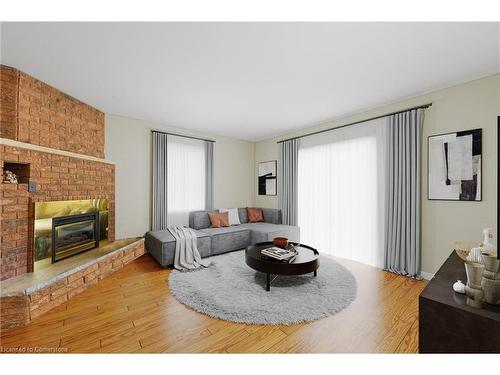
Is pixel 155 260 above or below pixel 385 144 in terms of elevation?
below

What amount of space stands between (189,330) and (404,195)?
314 cm

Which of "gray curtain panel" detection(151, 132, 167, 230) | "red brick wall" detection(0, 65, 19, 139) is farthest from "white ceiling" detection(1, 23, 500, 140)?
"gray curtain panel" detection(151, 132, 167, 230)

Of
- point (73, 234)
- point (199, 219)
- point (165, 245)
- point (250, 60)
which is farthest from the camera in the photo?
point (199, 219)

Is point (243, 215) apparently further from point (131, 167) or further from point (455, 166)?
point (455, 166)

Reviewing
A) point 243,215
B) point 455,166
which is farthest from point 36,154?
point 455,166

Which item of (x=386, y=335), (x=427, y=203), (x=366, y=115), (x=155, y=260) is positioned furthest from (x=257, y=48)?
(x=155, y=260)

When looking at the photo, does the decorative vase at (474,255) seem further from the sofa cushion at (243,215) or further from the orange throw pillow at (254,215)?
the sofa cushion at (243,215)

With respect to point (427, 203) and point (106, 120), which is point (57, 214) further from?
point (427, 203)

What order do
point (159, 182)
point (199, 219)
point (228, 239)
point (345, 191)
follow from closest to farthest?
1. point (345, 191)
2. point (228, 239)
3. point (159, 182)
4. point (199, 219)

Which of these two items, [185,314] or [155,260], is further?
[155,260]

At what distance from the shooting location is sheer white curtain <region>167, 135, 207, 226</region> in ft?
14.4

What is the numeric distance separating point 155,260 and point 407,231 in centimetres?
390

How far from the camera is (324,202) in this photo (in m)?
4.16

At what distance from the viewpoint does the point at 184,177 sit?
15.0ft
